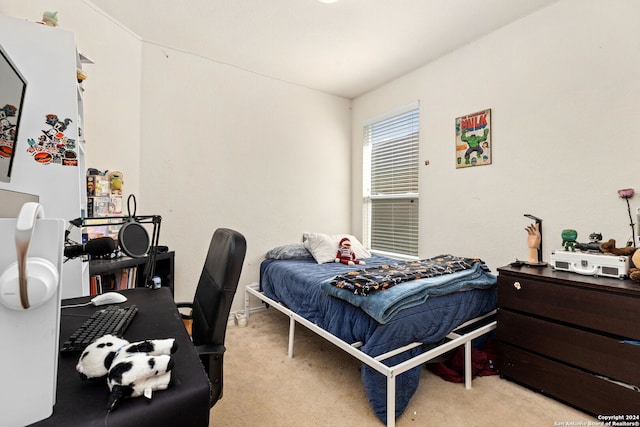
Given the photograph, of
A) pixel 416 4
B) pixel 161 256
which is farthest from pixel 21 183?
pixel 416 4

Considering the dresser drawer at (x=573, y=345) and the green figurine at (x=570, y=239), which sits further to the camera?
the green figurine at (x=570, y=239)

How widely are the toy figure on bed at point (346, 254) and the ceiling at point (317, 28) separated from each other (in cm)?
183

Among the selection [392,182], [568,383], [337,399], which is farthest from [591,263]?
[392,182]

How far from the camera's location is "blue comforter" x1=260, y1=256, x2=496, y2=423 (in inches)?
61.1

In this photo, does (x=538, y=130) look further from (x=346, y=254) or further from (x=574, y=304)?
(x=346, y=254)

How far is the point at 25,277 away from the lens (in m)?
0.43

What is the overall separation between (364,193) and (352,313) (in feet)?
7.02

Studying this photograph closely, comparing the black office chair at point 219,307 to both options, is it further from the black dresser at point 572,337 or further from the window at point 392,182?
the window at point 392,182

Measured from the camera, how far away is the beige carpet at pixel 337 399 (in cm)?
153

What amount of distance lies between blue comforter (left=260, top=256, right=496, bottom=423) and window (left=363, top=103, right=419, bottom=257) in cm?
120

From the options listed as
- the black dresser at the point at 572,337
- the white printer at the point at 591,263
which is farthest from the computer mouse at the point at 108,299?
→ the white printer at the point at 591,263

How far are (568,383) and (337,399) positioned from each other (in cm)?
127

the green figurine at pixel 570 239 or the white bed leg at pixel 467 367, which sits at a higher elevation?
the green figurine at pixel 570 239

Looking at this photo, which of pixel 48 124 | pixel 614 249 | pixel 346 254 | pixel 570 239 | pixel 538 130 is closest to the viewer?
pixel 48 124
